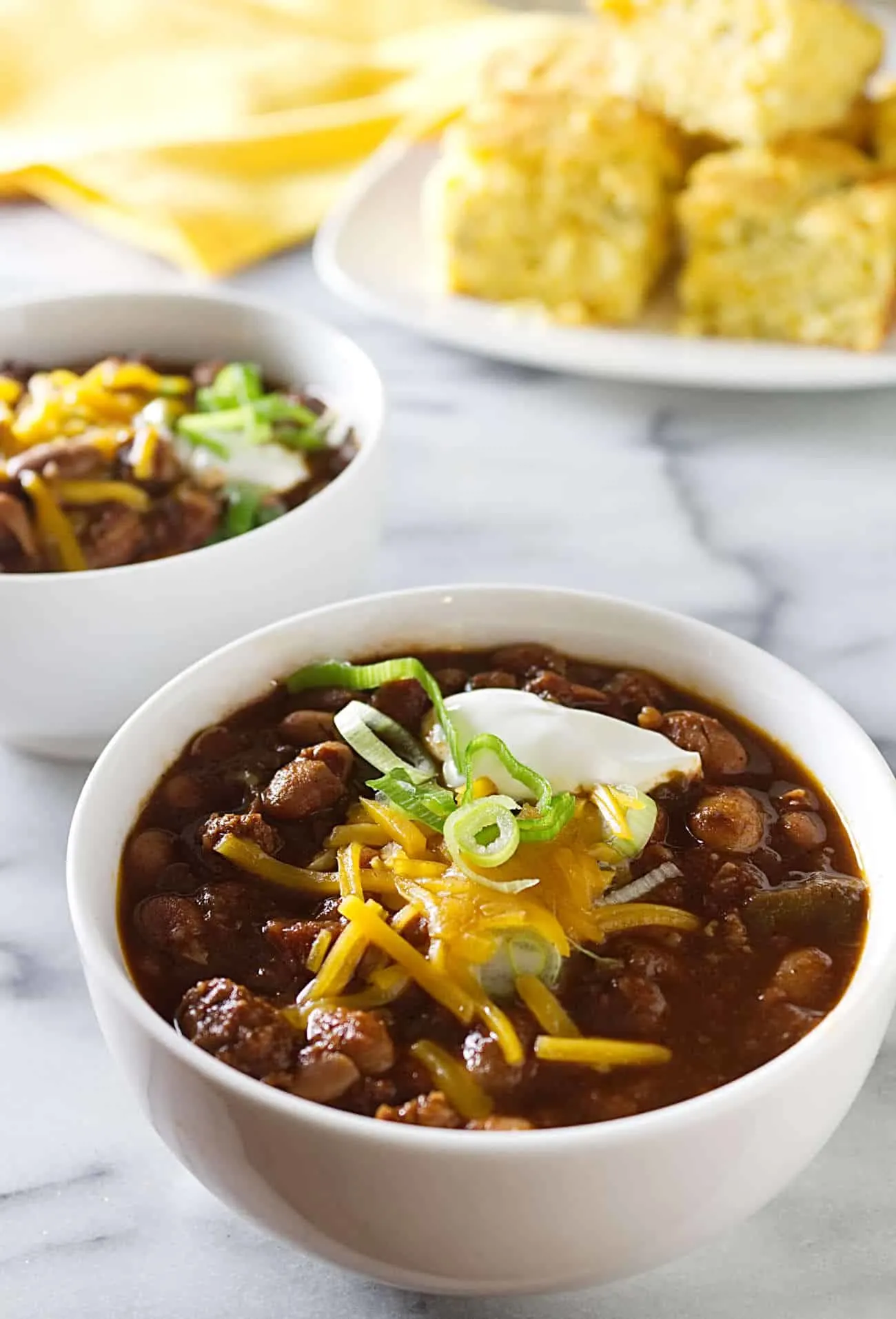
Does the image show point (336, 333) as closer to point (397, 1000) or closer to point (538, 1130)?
point (397, 1000)

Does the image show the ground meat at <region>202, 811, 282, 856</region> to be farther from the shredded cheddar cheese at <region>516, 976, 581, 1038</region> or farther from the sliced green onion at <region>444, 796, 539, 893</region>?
the shredded cheddar cheese at <region>516, 976, 581, 1038</region>

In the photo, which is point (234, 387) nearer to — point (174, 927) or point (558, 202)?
point (558, 202)


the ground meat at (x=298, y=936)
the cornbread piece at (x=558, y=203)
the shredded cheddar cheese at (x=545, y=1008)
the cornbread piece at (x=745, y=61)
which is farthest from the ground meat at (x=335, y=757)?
the cornbread piece at (x=745, y=61)

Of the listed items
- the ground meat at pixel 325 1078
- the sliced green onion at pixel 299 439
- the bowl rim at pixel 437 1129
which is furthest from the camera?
the sliced green onion at pixel 299 439

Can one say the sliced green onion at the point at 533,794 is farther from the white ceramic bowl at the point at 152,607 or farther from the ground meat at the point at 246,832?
the white ceramic bowl at the point at 152,607

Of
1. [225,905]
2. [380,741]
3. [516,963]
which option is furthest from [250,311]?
[516,963]
